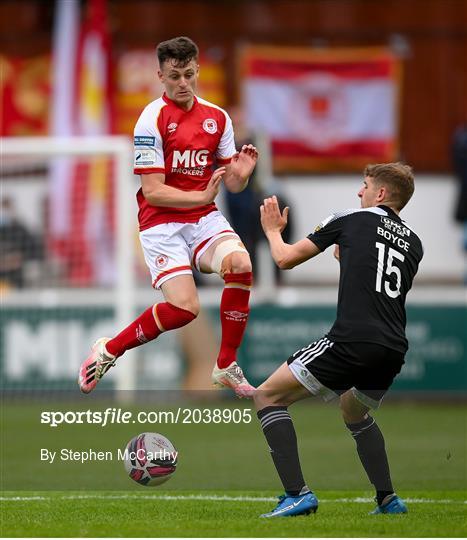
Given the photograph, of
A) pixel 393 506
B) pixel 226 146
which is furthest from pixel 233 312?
pixel 393 506

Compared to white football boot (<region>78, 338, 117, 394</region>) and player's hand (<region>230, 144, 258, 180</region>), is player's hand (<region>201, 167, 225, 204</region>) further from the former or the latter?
white football boot (<region>78, 338, 117, 394</region>)

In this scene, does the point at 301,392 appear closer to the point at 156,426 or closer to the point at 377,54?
the point at 156,426

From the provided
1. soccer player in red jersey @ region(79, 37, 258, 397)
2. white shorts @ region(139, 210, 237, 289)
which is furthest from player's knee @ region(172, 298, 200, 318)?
white shorts @ region(139, 210, 237, 289)

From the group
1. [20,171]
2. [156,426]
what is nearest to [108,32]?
[20,171]

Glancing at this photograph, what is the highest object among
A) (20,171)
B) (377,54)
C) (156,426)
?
(377,54)

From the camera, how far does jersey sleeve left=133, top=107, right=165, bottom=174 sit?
907 centimetres

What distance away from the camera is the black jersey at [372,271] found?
8.28 meters

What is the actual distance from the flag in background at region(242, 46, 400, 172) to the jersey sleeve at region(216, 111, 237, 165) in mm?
11025

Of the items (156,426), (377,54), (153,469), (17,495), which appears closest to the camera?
(153,469)

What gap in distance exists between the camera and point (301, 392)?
842 cm

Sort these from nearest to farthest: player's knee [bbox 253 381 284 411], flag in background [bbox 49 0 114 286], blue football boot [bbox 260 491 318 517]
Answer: blue football boot [bbox 260 491 318 517]
player's knee [bbox 253 381 284 411]
flag in background [bbox 49 0 114 286]

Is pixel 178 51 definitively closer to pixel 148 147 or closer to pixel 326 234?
pixel 148 147

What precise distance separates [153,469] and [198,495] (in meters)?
0.89

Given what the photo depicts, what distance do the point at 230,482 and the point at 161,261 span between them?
6.86 ft
